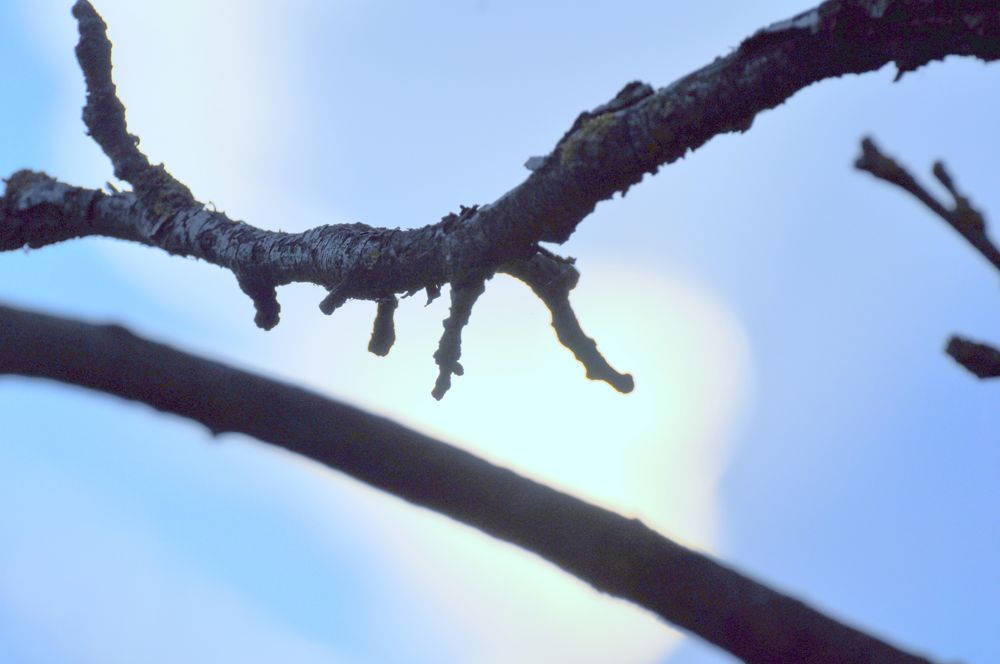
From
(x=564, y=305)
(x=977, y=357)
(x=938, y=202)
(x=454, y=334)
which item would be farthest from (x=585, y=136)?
(x=977, y=357)

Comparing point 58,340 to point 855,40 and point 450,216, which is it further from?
point 450,216

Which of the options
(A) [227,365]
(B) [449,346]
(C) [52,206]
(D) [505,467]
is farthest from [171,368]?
(C) [52,206]

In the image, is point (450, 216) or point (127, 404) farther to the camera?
point (450, 216)

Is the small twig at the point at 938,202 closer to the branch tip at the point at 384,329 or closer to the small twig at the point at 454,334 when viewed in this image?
the small twig at the point at 454,334

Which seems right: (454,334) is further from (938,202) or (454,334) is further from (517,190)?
(938,202)

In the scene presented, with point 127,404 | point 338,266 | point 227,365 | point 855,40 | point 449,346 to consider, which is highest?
point 855,40

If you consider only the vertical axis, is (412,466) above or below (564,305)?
below

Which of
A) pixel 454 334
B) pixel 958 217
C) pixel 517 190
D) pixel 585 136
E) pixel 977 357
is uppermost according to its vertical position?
pixel 585 136

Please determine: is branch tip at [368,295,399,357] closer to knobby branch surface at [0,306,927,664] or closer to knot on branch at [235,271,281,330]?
knot on branch at [235,271,281,330]
